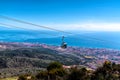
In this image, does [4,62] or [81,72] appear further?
[4,62]

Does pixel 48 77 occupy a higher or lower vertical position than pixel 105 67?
lower

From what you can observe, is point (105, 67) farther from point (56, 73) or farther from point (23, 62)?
point (23, 62)

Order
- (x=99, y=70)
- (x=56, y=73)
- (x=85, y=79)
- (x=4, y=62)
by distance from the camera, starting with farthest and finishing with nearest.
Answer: (x=4, y=62) < (x=56, y=73) < (x=99, y=70) < (x=85, y=79)

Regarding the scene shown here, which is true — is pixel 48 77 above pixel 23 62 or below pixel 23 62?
above

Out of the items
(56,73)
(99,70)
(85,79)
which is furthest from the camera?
(56,73)

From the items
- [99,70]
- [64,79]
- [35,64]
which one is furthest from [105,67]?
[35,64]

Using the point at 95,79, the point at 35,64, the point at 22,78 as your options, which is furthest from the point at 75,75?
the point at 35,64

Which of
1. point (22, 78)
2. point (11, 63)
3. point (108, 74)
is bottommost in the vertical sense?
point (11, 63)

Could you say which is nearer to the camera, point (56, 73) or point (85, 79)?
point (85, 79)

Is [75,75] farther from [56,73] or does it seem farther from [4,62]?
[4,62]
